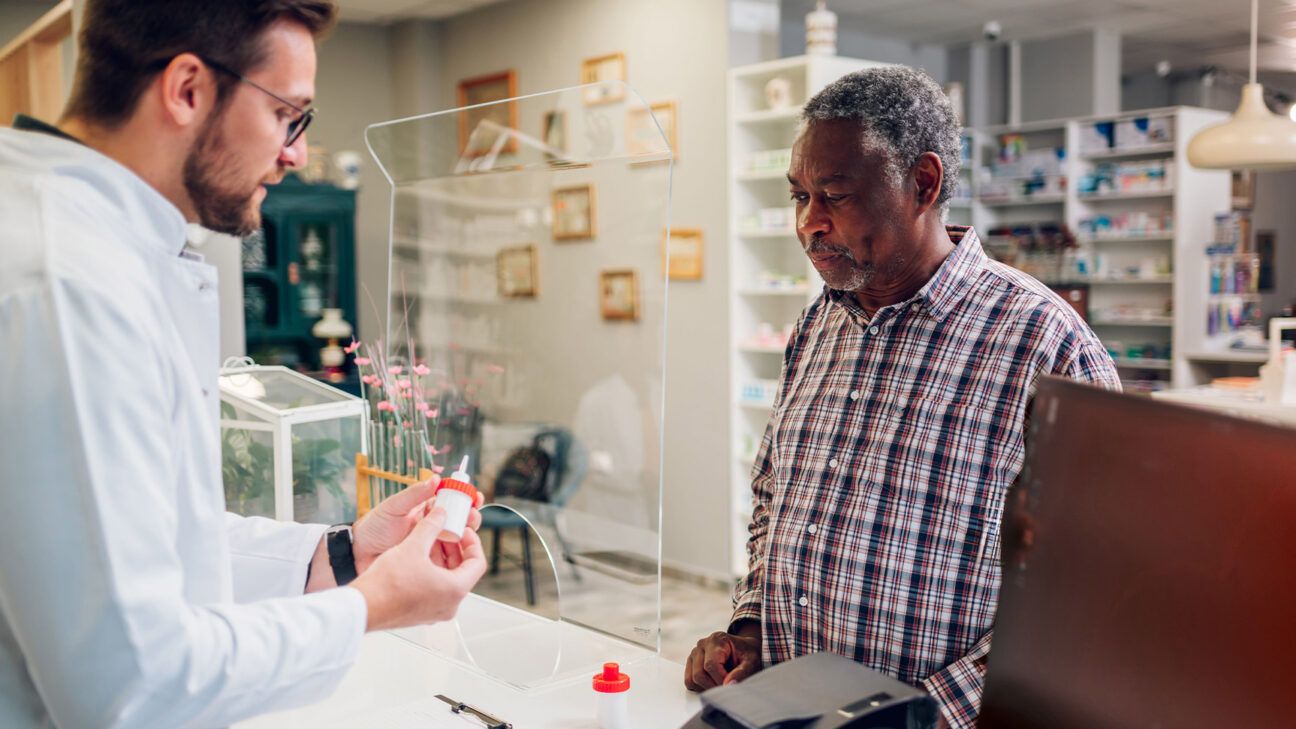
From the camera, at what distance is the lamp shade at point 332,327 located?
20.3ft

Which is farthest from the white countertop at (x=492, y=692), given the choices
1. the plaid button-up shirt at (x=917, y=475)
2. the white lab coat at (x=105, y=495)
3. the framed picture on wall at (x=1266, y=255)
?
the framed picture on wall at (x=1266, y=255)

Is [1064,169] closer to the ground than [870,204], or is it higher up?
higher up

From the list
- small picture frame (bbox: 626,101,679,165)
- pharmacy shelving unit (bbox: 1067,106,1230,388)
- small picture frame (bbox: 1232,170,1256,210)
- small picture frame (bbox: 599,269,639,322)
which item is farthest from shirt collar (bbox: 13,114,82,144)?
small picture frame (bbox: 1232,170,1256,210)

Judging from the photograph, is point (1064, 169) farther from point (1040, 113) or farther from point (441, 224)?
point (441, 224)

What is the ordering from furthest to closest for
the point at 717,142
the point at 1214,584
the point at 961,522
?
the point at 717,142 → the point at 961,522 → the point at 1214,584

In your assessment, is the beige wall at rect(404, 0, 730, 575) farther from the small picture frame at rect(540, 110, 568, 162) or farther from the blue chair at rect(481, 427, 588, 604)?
the blue chair at rect(481, 427, 588, 604)

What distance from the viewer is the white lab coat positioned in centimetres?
78

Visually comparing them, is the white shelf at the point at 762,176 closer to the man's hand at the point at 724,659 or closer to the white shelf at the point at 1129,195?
the white shelf at the point at 1129,195

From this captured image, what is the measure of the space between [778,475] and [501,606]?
2.08 ft

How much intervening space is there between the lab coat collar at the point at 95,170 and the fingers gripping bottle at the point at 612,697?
0.77m

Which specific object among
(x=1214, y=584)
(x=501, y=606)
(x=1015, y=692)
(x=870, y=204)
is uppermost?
(x=870, y=204)

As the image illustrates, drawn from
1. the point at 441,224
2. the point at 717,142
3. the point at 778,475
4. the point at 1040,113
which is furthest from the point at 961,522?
the point at 1040,113

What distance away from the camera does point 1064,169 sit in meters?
7.33

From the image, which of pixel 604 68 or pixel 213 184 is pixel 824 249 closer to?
pixel 213 184
